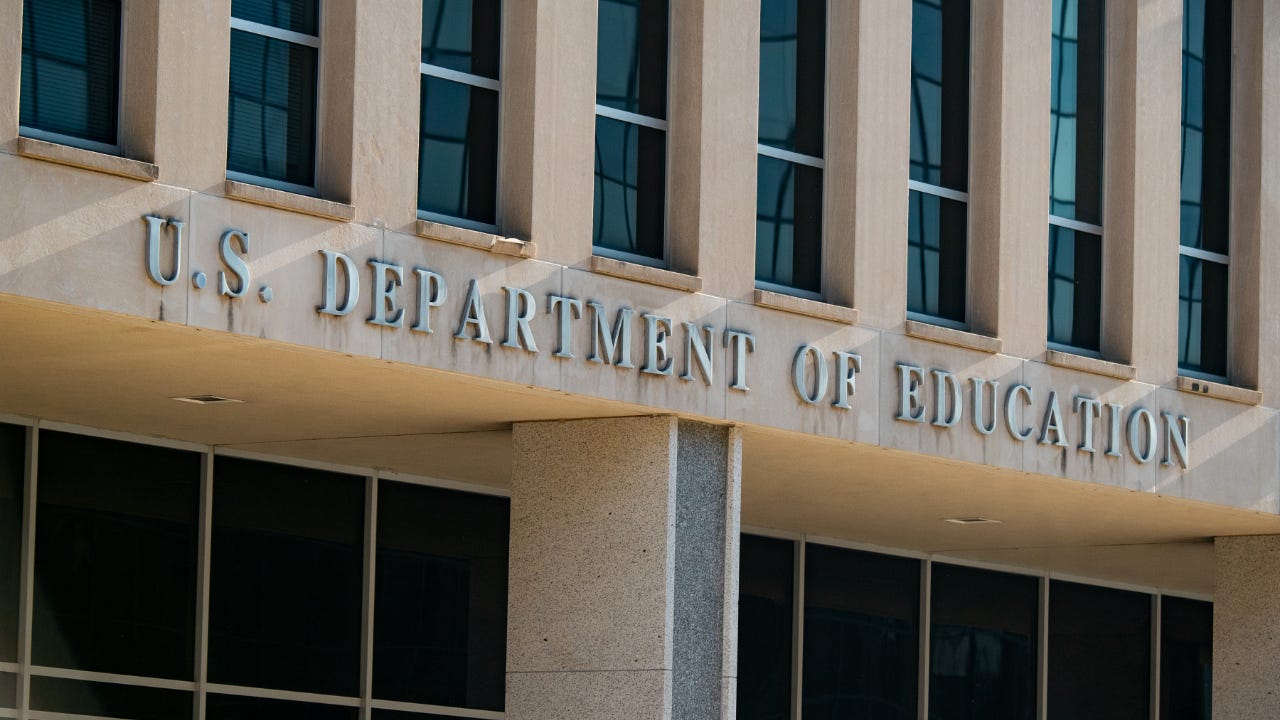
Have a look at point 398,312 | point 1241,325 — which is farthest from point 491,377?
point 1241,325

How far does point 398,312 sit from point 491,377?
87 centimetres

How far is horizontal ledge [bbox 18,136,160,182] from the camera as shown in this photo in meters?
12.9

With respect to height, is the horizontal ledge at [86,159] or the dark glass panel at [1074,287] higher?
the dark glass panel at [1074,287]

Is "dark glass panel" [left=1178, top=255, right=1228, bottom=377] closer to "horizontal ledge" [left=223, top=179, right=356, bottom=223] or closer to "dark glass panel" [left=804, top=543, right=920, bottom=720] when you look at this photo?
"dark glass panel" [left=804, top=543, right=920, bottom=720]

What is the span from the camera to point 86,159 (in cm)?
1308

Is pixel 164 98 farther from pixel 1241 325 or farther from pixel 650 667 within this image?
pixel 1241 325

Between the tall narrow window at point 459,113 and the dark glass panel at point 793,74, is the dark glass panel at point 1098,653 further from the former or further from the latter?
the tall narrow window at point 459,113

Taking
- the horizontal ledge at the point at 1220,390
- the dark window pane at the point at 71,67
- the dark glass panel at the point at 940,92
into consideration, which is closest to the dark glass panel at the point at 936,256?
the dark glass panel at the point at 940,92

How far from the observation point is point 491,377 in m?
15.2

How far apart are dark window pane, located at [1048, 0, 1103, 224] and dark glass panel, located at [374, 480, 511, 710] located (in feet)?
18.8

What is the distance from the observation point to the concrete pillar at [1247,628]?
72.5ft

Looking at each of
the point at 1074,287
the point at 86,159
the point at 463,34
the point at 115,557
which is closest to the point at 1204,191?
the point at 1074,287

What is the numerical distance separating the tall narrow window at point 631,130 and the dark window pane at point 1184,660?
41.6ft

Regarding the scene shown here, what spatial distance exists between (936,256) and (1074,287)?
1.80 meters
